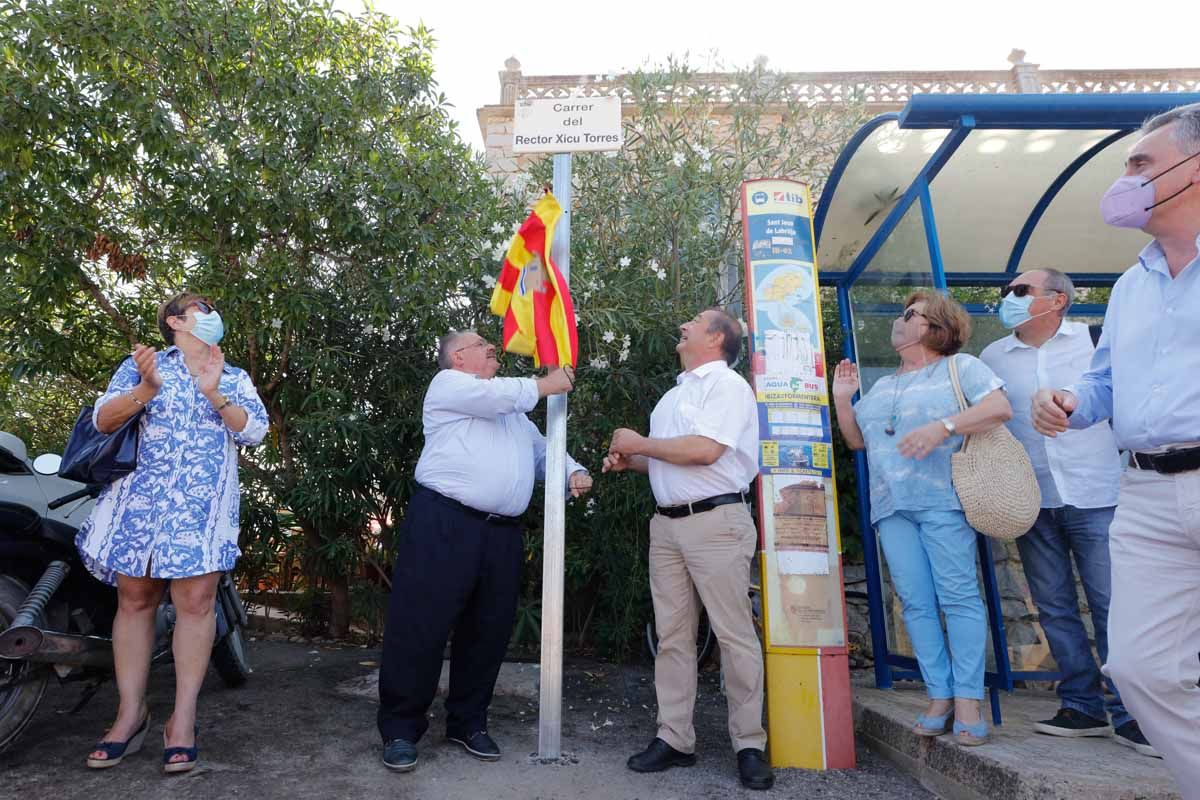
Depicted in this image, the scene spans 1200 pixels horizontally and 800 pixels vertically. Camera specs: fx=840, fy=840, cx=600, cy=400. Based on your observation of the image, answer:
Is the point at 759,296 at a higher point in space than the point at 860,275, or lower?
lower

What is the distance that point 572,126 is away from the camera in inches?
142

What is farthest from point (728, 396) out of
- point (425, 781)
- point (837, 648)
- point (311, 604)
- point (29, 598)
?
point (311, 604)

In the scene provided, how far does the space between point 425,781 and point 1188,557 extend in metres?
2.61

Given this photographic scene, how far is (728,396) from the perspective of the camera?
3492 mm

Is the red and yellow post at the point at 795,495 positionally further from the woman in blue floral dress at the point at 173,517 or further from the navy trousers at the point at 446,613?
the woman in blue floral dress at the point at 173,517

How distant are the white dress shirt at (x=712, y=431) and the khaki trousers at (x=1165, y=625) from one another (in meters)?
1.55

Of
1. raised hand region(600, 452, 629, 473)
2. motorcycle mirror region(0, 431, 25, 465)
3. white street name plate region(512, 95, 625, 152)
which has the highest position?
white street name plate region(512, 95, 625, 152)

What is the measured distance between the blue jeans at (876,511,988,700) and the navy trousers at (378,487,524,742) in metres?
1.63

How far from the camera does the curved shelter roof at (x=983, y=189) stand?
380cm

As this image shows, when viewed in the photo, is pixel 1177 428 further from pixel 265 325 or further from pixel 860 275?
pixel 265 325

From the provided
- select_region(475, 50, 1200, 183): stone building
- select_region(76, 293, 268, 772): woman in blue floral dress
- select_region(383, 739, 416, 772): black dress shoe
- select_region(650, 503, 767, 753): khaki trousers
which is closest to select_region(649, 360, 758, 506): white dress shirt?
select_region(650, 503, 767, 753): khaki trousers

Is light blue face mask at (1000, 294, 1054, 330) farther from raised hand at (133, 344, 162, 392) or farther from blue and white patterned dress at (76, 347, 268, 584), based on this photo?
raised hand at (133, 344, 162, 392)

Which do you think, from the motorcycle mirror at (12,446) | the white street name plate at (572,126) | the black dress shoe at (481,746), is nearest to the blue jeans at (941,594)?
the black dress shoe at (481,746)

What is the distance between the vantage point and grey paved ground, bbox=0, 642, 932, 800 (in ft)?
10.1
